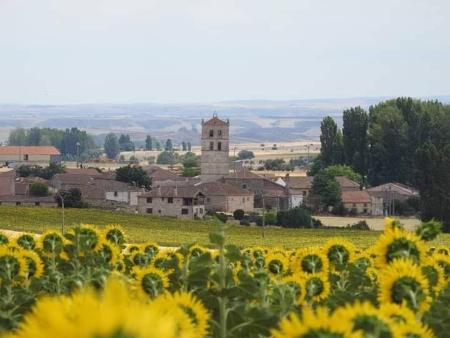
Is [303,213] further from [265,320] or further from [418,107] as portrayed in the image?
[265,320]

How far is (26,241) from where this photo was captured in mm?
7164

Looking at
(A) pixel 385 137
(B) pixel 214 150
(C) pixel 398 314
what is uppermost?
(A) pixel 385 137

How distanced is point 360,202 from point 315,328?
96638 mm

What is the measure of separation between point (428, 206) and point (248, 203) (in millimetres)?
29350

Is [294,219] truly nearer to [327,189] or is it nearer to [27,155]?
[327,189]

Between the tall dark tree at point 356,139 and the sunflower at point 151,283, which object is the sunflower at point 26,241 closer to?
the sunflower at point 151,283

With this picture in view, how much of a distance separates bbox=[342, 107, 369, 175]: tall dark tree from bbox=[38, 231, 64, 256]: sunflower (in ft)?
332

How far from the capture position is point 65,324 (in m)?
1.86

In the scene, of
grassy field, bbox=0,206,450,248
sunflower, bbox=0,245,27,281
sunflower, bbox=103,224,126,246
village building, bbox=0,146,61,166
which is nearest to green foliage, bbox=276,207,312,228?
grassy field, bbox=0,206,450,248

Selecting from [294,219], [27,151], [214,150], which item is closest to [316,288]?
[294,219]

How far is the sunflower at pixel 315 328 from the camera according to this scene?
7.91ft

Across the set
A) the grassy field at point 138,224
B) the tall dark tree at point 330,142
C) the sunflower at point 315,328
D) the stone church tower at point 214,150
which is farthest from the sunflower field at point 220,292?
the stone church tower at point 214,150

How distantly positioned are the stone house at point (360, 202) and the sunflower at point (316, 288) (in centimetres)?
9299

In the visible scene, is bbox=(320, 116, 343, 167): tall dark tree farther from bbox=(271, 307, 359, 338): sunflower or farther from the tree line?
bbox=(271, 307, 359, 338): sunflower
